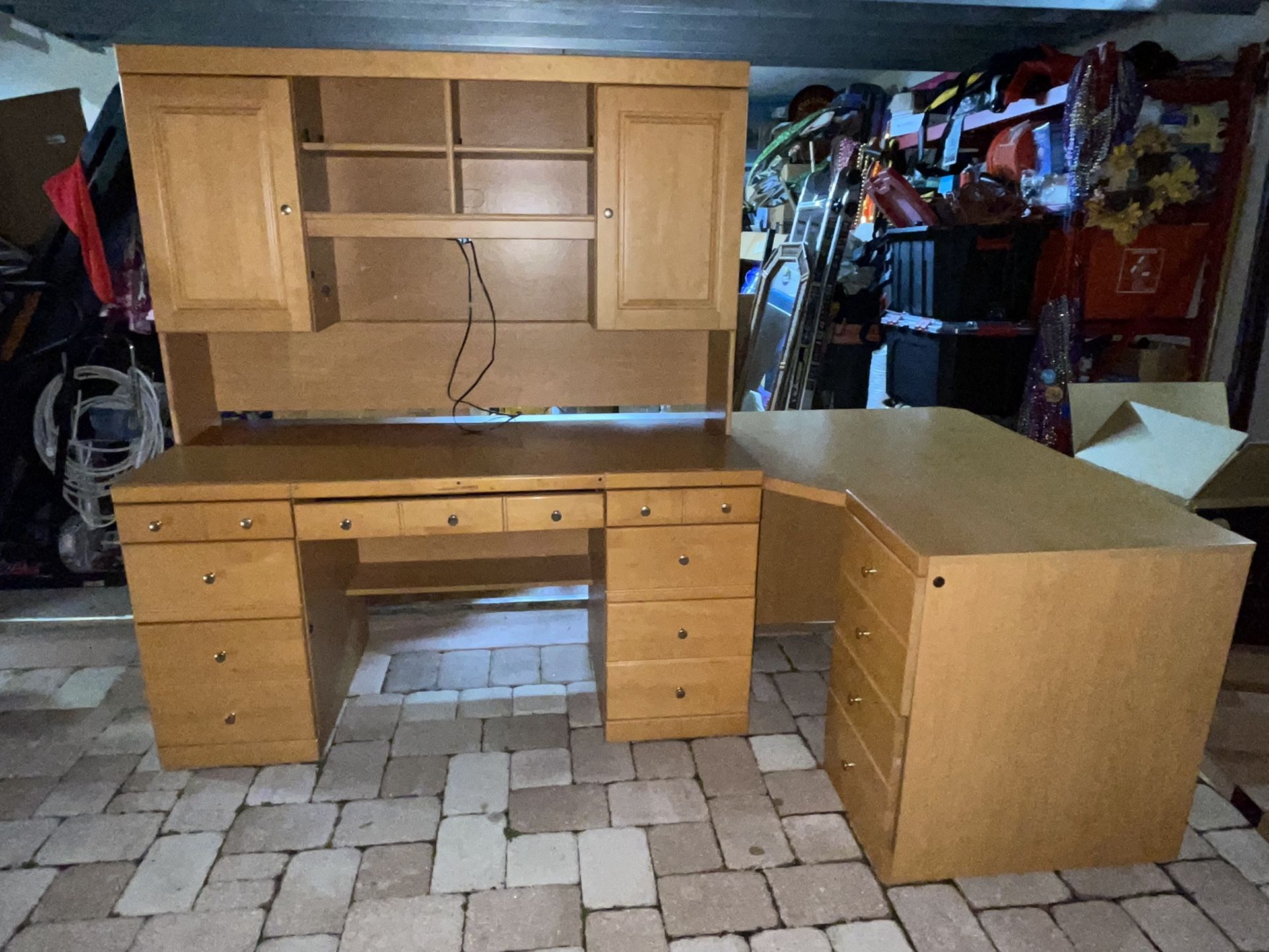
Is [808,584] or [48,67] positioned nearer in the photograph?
[808,584]

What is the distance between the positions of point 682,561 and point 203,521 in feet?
3.88

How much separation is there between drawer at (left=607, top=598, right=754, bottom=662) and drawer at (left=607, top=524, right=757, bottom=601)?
3 cm

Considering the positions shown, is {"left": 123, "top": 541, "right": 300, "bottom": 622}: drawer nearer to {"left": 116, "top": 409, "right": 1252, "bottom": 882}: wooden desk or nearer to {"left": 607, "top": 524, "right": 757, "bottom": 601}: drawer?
{"left": 116, "top": 409, "right": 1252, "bottom": 882}: wooden desk

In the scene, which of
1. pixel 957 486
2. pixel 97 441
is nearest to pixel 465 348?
pixel 957 486

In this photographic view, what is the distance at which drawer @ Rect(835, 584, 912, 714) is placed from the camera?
5.42 ft

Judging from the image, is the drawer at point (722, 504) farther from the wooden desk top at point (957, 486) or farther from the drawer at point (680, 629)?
the drawer at point (680, 629)

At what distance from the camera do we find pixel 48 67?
3742mm

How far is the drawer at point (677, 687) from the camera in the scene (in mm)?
2188

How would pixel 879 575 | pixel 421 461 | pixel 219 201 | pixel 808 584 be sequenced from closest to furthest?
pixel 879 575, pixel 219 201, pixel 421 461, pixel 808 584

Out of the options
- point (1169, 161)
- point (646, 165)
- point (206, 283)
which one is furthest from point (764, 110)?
point (206, 283)

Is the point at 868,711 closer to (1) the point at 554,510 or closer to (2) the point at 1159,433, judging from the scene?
(1) the point at 554,510

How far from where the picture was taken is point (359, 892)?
175cm

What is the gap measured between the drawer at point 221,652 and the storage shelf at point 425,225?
1.01 meters

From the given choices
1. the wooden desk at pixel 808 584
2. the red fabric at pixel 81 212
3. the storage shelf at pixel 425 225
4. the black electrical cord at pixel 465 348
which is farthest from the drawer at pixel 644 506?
the red fabric at pixel 81 212
